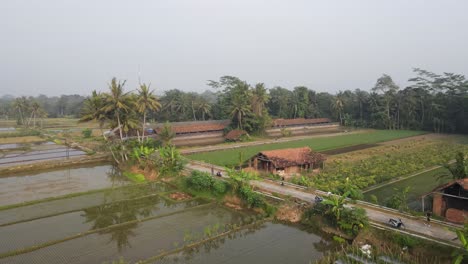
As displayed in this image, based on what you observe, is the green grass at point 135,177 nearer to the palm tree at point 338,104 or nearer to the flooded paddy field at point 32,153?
the flooded paddy field at point 32,153

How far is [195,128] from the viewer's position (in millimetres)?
49688

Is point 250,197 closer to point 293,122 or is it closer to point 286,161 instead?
point 286,161

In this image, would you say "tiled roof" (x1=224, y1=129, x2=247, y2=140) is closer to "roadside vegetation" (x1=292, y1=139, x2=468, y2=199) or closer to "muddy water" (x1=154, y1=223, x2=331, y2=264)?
"roadside vegetation" (x1=292, y1=139, x2=468, y2=199)

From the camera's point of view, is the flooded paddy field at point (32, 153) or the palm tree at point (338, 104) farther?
the palm tree at point (338, 104)

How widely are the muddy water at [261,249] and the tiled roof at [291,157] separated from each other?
10.5 m

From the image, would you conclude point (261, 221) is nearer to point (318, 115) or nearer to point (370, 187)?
point (370, 187)

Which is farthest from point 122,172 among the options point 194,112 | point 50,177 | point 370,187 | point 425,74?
point 425,74

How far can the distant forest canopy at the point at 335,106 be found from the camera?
189ft

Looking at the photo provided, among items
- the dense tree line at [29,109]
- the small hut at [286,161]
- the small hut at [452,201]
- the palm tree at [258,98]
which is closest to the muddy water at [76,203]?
the small hut at [286,161]

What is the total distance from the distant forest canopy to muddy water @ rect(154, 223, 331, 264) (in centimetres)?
3540

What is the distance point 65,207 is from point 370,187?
20305 millimetres

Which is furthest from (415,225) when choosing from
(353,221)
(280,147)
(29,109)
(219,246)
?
(29,109)

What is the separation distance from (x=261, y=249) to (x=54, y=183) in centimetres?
1881

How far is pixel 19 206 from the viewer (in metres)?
20.8
